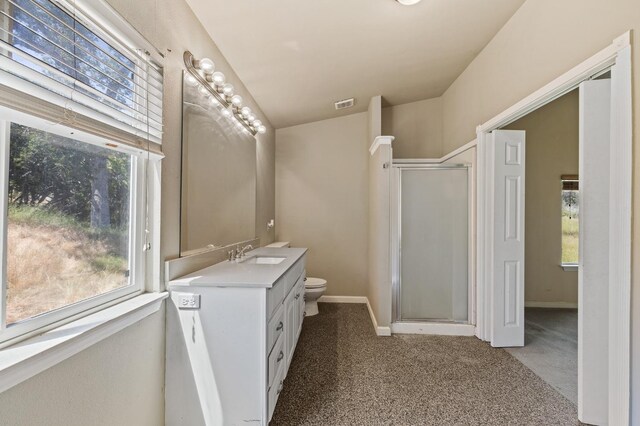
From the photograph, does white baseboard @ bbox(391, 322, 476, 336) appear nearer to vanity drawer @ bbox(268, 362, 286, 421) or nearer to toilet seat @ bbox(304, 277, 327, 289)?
toilet seat @ bbox(304, 277, 327, 289)

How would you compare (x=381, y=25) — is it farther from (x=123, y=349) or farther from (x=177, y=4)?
(x=123, y=349)

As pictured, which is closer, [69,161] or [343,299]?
[69,161]

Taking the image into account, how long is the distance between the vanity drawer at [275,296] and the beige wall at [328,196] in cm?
223

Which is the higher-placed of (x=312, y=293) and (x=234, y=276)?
Result: (x=234, y=276)

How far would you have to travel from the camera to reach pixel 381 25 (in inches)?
85.0

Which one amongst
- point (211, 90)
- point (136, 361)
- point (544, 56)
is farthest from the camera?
point (211, 90)

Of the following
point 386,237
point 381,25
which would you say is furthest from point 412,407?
point 381,25

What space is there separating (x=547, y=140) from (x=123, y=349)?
5062 mm

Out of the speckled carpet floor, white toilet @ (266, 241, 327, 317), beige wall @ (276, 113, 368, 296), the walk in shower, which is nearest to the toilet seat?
white toilet @ (266, 241, 327, 317)

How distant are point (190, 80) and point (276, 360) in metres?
1.78

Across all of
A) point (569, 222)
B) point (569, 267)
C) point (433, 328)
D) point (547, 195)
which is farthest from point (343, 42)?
point (569, 267)

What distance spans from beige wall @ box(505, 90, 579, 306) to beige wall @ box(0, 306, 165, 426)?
4.43 meters

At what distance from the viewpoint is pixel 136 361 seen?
129cm

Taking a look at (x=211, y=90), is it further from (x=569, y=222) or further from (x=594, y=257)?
(x=569, y=222)
